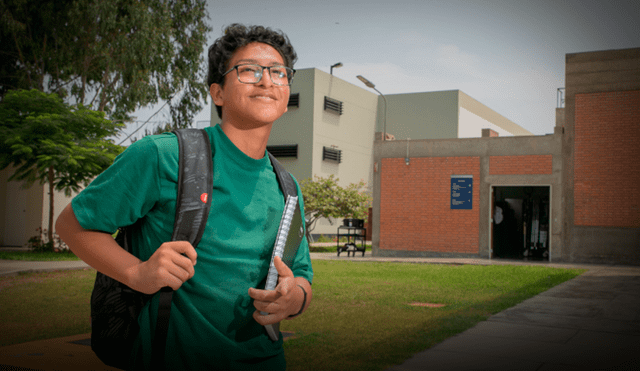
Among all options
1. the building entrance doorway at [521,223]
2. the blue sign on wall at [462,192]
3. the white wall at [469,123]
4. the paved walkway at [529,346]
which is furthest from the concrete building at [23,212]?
the white wall at [469,123]

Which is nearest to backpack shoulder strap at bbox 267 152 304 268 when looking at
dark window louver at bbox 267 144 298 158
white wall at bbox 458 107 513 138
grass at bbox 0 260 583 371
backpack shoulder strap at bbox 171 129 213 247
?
backpack shoulder strap at bbox 171 129 213 247

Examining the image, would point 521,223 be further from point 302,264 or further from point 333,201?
point 302,264

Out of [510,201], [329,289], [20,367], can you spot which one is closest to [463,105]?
[510,201]

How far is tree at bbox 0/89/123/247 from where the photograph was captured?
15672 mm

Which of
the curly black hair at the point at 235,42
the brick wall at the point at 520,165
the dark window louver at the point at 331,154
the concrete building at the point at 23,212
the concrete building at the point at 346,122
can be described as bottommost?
the concrete building at the point at 23,212

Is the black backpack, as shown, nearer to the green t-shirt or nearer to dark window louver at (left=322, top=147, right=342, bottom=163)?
the green t-shirt

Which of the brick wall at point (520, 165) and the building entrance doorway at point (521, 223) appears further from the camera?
the building entrance doorway at point (521, 223)

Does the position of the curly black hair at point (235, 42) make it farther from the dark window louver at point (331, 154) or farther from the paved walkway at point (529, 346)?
the dark window louver at point (331, 154)

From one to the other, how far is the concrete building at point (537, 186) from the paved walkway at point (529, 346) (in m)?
10.6

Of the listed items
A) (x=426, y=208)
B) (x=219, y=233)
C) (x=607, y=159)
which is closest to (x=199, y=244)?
(x=219, y=233)

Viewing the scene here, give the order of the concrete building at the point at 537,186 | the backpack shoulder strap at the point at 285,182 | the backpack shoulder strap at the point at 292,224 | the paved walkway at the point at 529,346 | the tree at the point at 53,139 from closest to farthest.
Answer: the backpack shoulder strap at the point at 292,224 → the backpack shoulder strap at the point at 285,182 → the paved walkway at the point at 529,346 → the tree at the point at 53,139 → the concrete building at the point at 537,186

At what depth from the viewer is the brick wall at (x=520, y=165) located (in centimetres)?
1902

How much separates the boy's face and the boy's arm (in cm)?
47

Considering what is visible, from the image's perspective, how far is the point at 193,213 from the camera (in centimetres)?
136
